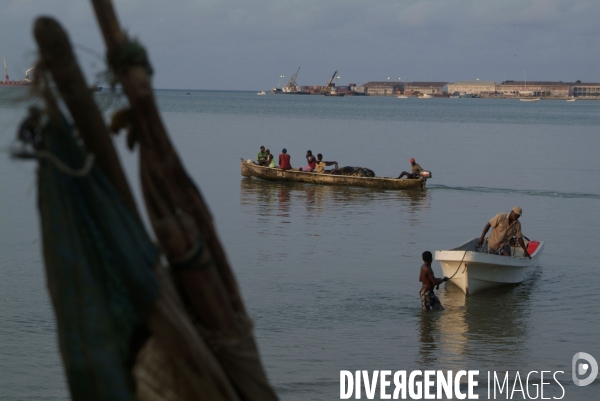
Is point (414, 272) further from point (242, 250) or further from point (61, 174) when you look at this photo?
point (61, 174)

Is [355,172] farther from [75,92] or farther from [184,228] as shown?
[75,92]

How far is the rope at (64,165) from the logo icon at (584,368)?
8.35 meters

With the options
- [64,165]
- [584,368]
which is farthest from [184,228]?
[584,368]

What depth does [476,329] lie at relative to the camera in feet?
39.2

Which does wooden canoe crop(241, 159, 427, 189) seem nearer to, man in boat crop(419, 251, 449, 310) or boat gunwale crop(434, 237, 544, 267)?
boat gunwale crop(434, 237, 544, 267)

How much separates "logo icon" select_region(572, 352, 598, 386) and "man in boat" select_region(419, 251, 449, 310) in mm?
2421

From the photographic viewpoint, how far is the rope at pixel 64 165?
2516 millimetres

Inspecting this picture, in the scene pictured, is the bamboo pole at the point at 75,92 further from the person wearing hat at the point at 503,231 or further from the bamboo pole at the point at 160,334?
the person wearing hat at the point at 503,231

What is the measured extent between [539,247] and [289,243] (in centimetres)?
581

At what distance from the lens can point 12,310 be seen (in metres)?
12.4

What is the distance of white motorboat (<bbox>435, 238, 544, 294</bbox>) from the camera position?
13.2 meters

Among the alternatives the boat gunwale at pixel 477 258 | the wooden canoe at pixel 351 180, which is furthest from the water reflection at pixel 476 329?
the wooden canoe at pixel 351 180

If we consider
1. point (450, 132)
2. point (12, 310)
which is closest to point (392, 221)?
point (12, 310)

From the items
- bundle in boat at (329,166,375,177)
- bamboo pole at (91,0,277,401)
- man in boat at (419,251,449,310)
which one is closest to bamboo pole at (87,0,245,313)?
bamboo pole at (91,0,277,401)
